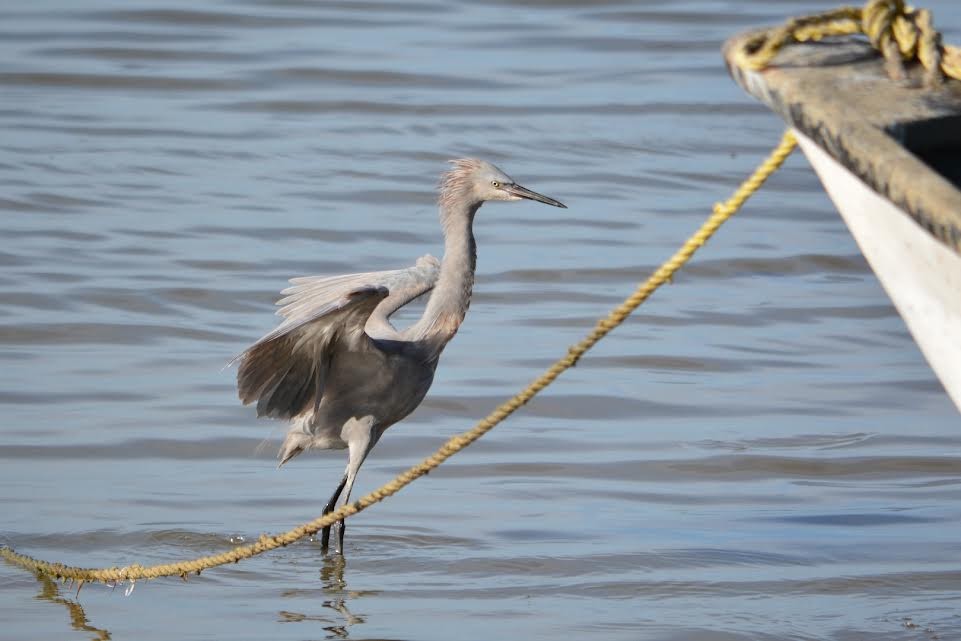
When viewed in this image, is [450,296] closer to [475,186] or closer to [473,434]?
[475,186]

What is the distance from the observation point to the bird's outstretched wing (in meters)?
5.21

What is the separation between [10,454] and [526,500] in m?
2.03

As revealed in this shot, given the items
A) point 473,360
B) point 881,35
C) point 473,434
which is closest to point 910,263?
point 881,35

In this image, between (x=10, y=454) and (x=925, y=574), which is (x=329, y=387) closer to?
(x=10, y=454)

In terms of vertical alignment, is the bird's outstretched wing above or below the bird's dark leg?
above

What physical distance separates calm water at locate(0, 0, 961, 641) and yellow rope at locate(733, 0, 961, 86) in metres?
1.89

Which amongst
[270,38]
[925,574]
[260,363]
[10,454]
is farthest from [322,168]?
[925,574]

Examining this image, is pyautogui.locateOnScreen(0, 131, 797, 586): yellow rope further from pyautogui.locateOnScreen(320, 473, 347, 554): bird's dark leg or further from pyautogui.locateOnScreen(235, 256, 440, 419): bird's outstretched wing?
pyautogui.locateOnScreen(320, 473, 347, 554): bird's dark leg

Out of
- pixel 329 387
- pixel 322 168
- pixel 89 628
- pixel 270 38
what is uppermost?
pixel 270 38

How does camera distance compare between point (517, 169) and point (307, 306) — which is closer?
point (307, 306)

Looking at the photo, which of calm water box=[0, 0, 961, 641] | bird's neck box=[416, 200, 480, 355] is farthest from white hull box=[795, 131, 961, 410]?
bird's neck box=[416, 200, 480, 355]

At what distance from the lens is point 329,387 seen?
6074mm

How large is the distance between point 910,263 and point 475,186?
3.04 m

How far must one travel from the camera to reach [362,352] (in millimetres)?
5875
